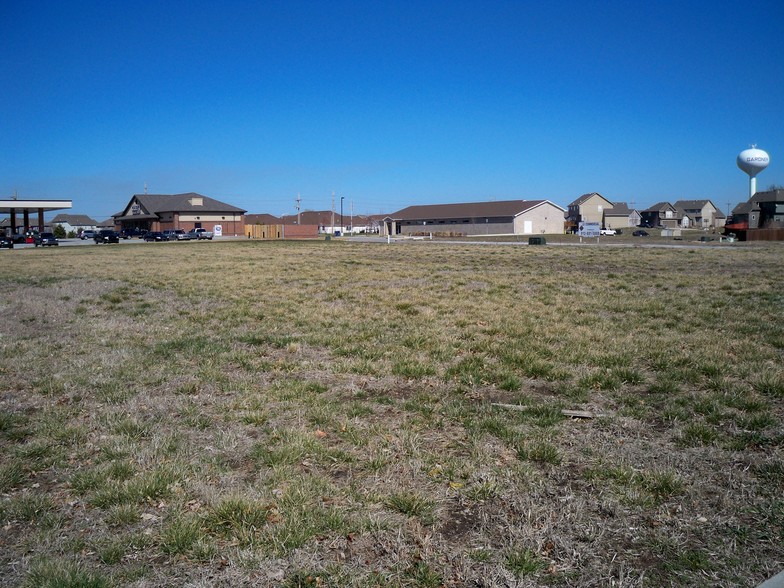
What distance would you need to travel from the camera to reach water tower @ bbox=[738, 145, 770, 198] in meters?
97.1

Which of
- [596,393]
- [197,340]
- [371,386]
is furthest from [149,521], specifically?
[197,340]

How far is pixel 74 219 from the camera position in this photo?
162500 mm

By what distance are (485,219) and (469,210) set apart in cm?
529

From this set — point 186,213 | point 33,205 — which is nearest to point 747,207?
point 186,213

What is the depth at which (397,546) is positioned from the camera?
12.8ft

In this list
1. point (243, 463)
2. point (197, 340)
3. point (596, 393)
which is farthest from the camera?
point (197, 340)

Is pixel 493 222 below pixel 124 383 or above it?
above

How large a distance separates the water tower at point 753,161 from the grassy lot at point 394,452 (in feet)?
339

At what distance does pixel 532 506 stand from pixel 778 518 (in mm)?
1695

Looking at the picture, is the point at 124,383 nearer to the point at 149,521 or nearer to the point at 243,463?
the point at 243,463

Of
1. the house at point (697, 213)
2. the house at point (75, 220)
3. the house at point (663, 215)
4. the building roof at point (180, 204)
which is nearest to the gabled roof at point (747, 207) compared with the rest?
the house at point (663, 215)

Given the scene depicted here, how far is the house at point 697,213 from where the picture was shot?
140625 millimetres

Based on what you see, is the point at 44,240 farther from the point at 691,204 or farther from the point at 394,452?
the point at 691,204

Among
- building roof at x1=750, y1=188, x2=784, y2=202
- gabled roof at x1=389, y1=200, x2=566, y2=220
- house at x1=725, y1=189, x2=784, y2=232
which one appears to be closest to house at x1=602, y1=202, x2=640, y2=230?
gabled roof at x1=389, y1=200, x2=566, y2=220
